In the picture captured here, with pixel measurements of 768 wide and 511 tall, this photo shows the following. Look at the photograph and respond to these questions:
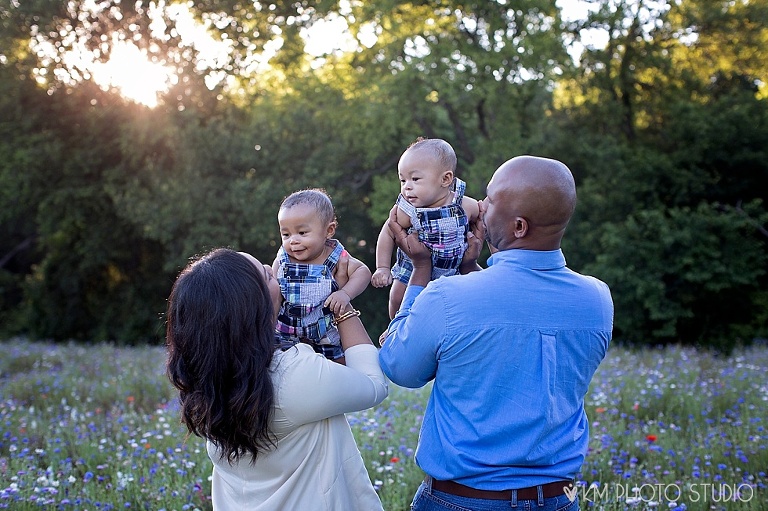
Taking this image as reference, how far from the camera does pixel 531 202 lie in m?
2.42

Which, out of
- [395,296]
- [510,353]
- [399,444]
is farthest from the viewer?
[399,444]

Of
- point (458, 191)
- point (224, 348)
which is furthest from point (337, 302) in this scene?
point (458, 191)

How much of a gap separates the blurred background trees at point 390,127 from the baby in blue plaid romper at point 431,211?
1391 centimetres

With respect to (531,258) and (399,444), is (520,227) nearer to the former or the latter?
(531,258)

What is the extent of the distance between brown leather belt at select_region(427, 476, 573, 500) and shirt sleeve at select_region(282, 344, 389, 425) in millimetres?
371

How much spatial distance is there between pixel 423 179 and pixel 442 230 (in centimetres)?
22

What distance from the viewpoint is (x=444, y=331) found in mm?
2408

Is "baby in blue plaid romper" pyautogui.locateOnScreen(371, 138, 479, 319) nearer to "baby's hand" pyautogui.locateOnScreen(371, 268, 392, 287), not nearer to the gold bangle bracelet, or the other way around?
"baby's hand" pyautogui.locateOnScreen(371, 268, 392, 287)

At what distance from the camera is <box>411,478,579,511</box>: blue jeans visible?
7.98 feet

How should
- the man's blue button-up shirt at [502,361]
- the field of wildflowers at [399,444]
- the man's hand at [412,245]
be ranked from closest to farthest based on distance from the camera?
1. the man's blue button-up shirt at [502,361]
2. the man's hand at [412,245]
3. the field of wildflowers at [399,444]

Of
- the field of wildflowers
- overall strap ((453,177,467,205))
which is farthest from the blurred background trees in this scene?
overall strap ((453,177,467,205))

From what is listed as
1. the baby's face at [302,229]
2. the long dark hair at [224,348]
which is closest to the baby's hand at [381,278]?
the baby's face at [302,229]

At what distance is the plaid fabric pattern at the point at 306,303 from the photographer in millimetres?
3131

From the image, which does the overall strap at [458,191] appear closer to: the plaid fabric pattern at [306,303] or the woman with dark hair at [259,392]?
the plaid fabric pattern at [306,303]
